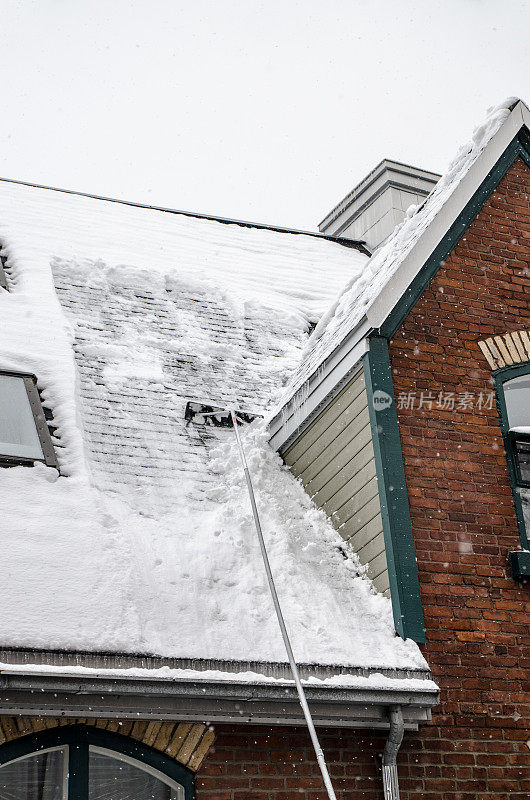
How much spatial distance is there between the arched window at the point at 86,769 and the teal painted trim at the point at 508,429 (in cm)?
279

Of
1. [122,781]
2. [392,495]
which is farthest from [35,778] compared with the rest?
[392,495]

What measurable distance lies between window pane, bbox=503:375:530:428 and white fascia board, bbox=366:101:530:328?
3.96 feet

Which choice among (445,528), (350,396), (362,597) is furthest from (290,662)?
(350,396)

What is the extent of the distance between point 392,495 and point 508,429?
1280 millimetres

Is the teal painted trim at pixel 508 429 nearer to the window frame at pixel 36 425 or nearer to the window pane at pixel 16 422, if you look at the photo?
the window frame at pixel 36 425

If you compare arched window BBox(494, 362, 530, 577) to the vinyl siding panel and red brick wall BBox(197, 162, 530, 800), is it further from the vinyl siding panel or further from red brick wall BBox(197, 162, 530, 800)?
the vinyl siding panel

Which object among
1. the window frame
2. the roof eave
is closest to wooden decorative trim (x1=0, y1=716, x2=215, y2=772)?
the roof eave

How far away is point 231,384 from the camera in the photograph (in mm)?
8039

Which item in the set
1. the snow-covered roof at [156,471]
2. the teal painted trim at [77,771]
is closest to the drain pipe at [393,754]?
the snow-covered roof at [156,471]

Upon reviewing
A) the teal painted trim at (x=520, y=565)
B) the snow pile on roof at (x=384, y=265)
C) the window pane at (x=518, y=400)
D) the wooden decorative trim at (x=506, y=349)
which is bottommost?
the teal painted trim at (x=520, y=565)

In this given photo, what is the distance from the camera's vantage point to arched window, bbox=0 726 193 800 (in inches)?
195

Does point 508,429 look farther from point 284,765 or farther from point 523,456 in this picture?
point 284,765

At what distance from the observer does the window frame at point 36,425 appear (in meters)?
6.20

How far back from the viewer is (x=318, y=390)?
7.27 metres
